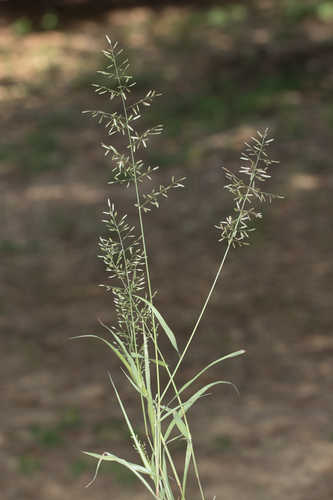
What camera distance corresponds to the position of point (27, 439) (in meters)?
4.12

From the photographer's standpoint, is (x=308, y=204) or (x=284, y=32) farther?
(x=284, y=32)

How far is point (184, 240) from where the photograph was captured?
19.8ft

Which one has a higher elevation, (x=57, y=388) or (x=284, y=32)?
(x=284, y=32)

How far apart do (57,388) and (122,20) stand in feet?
19.9

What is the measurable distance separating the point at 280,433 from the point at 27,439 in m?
1.21

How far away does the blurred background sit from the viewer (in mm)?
4047

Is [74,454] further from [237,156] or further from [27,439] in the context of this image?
[237,156]

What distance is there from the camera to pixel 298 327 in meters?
5.04

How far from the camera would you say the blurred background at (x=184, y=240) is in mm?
4047

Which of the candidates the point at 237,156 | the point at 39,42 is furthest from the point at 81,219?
the point at 39,42

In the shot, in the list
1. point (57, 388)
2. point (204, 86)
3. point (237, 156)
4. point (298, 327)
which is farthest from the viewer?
point (204, 86)

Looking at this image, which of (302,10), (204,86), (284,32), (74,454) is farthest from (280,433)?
(302,10)

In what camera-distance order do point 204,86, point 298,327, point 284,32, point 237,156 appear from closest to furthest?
point 298,327, point 237,156, point 204,86, point 284,32

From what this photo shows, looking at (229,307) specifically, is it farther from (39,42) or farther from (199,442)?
(39,42)
